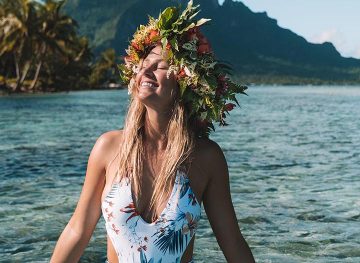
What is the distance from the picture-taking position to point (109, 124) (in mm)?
33469

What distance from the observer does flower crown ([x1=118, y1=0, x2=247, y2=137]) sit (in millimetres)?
3256

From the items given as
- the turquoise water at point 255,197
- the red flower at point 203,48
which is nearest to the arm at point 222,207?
the red flower at point 203,48

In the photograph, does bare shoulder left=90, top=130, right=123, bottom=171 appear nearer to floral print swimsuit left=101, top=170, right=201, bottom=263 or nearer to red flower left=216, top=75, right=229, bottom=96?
floral print swimsuit left=101, top=170, right=201, bottom=263

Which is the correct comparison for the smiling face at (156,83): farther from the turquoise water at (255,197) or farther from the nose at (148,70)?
the turquoise water at (255,197)

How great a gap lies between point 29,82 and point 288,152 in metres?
73.5

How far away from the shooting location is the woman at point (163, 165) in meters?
3.11

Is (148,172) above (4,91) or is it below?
above

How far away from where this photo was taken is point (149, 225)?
3.11 metres

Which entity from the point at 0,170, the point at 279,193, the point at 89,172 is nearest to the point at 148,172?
the point at 89,172

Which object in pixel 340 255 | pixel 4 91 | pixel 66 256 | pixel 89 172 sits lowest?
pixel 4 91

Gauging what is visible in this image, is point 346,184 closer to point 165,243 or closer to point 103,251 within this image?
point 103,251

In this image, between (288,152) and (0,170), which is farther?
(288,152)

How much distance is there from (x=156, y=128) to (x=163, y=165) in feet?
0.72

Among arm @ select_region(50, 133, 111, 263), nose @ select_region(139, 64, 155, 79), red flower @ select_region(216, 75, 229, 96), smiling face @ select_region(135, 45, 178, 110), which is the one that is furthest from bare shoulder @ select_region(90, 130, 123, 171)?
red flower @ select_region(216, 75, 229, 96)
